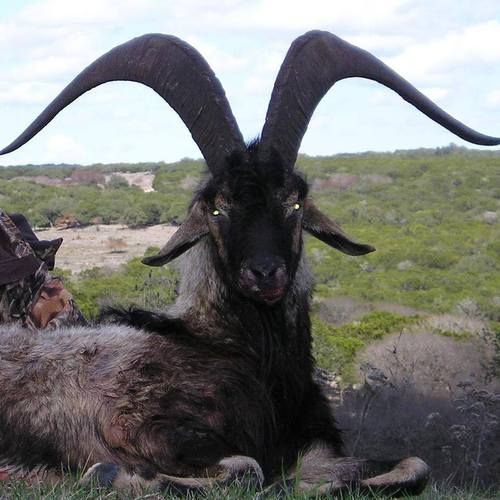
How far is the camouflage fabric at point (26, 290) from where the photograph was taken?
7172 millimetres

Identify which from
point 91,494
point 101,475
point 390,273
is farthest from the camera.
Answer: point 390,273

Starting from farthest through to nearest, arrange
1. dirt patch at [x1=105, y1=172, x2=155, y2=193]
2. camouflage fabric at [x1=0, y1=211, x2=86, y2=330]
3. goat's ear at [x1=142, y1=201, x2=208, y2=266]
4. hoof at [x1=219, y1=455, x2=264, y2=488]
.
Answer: dirt patch at [x1=105, y1=172, x2=155, y2=193] < camouflage fabric at [x1=0, y1=211, x2=86, y2=330] < goat's ear at [x1=142, y1=201, x2=208, y2=266] < hoof at [x1=219, y1=455, x2=264, y2=488]

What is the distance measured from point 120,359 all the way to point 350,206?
5034 cm

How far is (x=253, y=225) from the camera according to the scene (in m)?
6.13

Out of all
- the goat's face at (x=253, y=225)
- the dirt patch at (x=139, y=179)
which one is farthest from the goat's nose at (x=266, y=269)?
the dirt patch at (x=139, y=179)

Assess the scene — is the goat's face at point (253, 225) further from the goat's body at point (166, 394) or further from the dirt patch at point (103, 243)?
the dirt patch at point (103, 243)

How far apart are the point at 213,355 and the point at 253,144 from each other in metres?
1.35

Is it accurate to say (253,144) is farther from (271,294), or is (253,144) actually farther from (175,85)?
(271,294)

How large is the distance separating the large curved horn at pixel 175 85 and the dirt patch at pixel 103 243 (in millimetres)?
→ 25604

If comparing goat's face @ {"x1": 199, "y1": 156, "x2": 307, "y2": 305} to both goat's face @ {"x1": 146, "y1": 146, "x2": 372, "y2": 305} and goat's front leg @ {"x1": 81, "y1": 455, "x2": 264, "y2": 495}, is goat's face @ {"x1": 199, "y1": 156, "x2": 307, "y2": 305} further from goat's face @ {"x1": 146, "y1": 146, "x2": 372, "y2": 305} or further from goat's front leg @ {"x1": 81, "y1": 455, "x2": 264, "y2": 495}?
goat's front leg @ {"x1": 81, "y1": 455, "x2": 264, "y2": 495}

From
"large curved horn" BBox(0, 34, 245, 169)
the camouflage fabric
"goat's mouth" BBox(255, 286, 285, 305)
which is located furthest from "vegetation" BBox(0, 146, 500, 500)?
"goat's mouth" BBox(255, 286, 285, 305)

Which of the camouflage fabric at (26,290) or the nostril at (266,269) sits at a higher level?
the nostril at (266,269)

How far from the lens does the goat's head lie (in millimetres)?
6121

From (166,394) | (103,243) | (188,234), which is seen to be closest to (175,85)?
(188,234)
